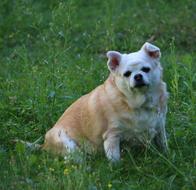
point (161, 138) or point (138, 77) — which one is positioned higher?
point (138, 77)

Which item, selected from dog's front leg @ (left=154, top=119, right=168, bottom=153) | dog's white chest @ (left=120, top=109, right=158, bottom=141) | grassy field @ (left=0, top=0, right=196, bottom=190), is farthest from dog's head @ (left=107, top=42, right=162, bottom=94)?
grassy field @ (left=0, top=0, right=196, bottom=190)

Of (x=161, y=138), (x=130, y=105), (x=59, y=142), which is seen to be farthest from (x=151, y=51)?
(x=59, y=142)

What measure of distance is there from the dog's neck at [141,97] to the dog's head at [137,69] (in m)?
0.03

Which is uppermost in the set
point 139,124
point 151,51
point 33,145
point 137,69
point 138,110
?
point 151,51

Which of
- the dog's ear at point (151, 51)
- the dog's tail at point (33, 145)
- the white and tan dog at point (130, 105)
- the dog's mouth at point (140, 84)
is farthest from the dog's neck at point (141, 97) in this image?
the dog's tail at point (33, 145)

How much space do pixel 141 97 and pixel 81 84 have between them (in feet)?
5.27

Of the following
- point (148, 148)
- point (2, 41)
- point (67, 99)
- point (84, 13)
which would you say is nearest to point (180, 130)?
point (148, 148)

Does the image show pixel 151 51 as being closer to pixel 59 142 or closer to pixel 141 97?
pixel 141 97

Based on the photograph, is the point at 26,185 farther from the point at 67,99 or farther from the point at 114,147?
the point at 67,99

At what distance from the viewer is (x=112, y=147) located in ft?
20.0

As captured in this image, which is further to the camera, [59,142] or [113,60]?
[59,142]

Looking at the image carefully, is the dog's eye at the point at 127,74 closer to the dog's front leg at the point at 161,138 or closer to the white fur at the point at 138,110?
the white fur at the point at 138,110

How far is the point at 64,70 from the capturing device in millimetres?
7621

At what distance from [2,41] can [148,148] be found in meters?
4.68
